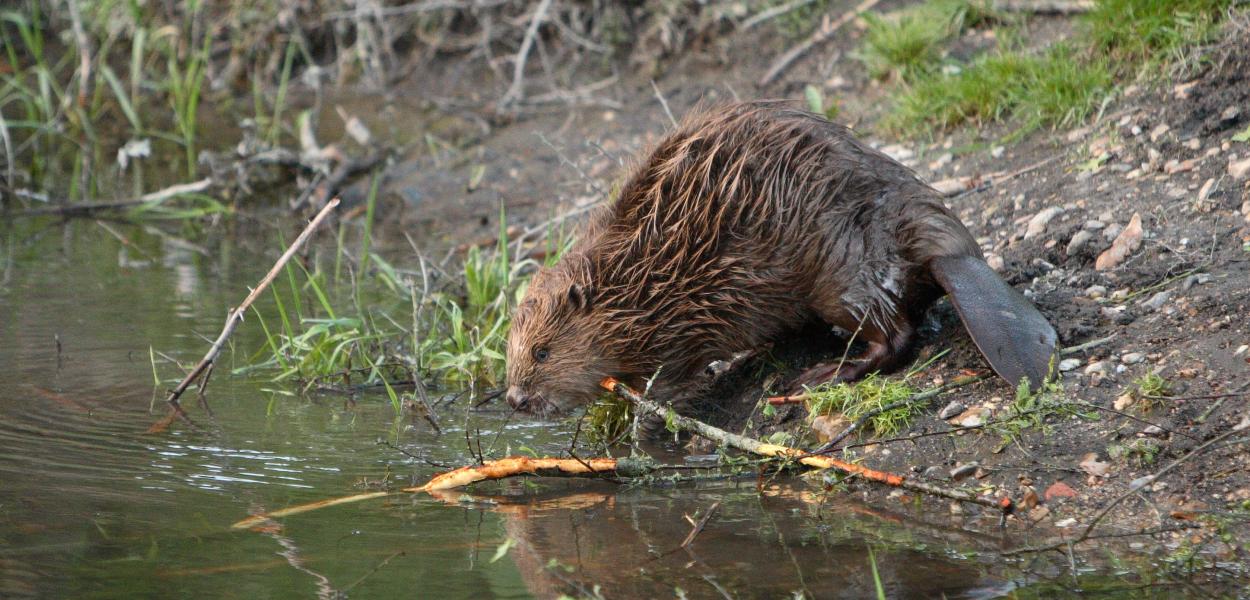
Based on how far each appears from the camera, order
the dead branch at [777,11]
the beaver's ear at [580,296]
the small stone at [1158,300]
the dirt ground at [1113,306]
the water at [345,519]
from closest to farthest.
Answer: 1. the water at [345,519]
2. the dirt ground at [1113,306]
3. the small stone at [1158,300]
4. the beaver's ear at [580,296]
5. the dead branch at [777,11]

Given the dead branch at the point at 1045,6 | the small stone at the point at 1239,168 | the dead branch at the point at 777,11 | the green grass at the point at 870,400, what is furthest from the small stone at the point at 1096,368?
the dead branch at the point at 777,11

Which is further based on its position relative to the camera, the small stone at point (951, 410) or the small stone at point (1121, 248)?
the small stone at point (1121, 248)

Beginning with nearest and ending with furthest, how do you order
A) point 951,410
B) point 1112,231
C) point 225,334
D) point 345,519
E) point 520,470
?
point 345,519
point 520,470
point 951,410
point 225,334
point 1112,231

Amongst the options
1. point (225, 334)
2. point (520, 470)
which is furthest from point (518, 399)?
point (225, 334)

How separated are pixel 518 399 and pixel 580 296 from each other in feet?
1.07

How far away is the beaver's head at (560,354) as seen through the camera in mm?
3619

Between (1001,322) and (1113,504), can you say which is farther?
(1001,322)

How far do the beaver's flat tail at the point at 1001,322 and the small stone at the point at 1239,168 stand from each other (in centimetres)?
98

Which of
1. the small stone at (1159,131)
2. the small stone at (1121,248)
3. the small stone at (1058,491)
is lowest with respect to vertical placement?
the small stone at (1058,491)

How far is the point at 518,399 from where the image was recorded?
143 inches

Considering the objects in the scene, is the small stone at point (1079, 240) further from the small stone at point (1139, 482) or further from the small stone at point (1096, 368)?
the small stone at point (1139, 482)

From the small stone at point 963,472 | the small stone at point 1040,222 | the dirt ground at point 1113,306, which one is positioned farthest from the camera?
the small stone at point 1040,222

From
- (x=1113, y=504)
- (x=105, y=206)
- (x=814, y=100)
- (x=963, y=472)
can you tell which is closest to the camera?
(x=1113, y=504)

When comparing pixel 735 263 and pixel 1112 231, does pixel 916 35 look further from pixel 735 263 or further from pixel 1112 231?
pixel 735 263
